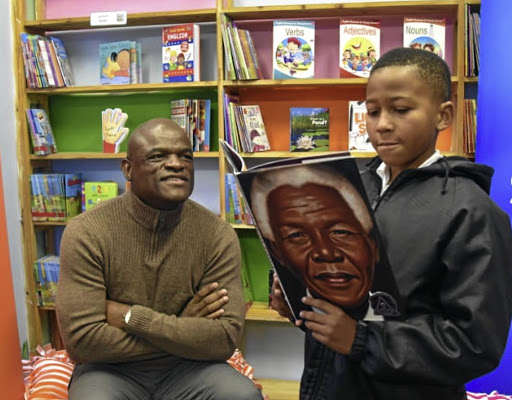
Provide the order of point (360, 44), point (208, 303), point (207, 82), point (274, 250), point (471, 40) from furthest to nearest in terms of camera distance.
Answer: point (207, 82)
point (360, 44)
point (471, 40)
point (208, 303)
point (274, 250)

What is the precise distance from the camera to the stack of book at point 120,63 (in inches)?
122

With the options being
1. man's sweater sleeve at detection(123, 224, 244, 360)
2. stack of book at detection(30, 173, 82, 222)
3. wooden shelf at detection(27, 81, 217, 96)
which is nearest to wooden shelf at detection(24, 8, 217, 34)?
wooden shelf at detection(27, 81, 217, 96)

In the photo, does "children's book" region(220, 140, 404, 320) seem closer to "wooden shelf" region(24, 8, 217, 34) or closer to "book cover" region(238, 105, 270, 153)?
"book cover" region(238, 105, 270, 153)

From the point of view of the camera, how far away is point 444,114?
101 centimetres

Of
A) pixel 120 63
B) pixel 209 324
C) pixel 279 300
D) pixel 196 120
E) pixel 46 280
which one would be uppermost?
pixel 120 63

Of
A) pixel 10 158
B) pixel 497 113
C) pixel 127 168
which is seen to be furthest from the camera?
pixel 10 158

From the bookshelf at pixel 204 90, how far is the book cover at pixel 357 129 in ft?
0.24

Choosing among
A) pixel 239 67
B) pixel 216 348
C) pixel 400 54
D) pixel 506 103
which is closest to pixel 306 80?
pixel 239 67

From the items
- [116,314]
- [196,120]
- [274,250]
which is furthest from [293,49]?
[274,250]

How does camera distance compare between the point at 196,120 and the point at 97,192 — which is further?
the point at 97,192

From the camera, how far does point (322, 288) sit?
0.96 meters

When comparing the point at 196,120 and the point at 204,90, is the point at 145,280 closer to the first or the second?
the point at 196,120

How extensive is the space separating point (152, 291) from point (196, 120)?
54.3 inches

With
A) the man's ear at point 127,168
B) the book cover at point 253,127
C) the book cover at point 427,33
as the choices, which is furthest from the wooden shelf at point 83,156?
the book cover at point 427,33
